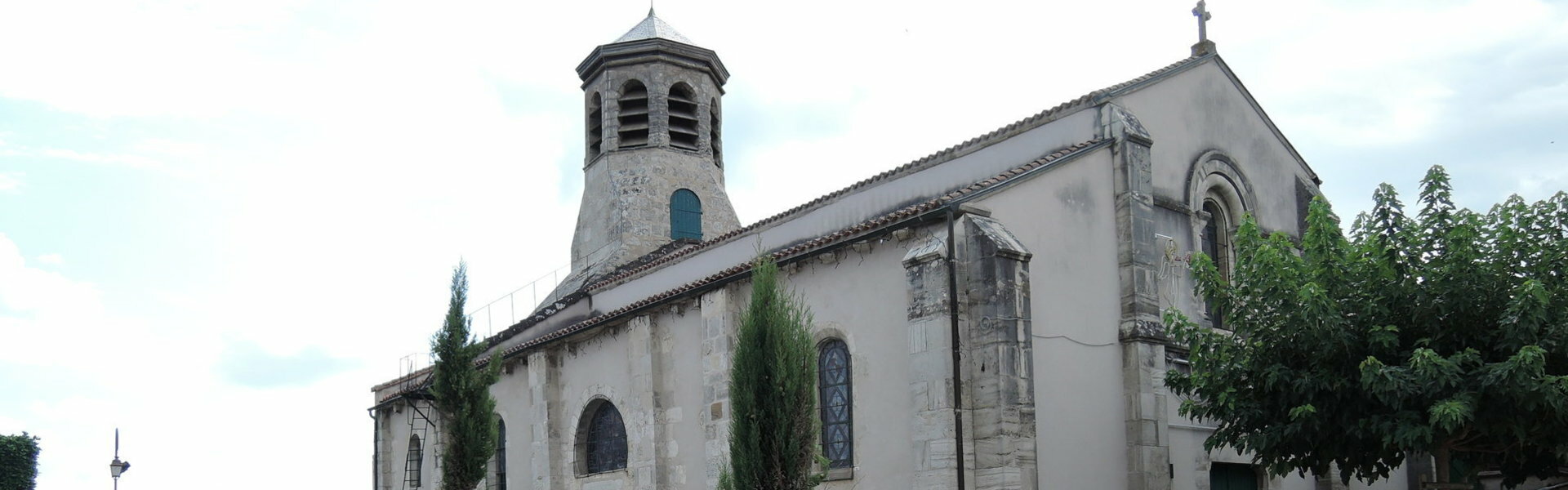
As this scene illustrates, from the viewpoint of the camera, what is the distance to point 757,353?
12219 mm

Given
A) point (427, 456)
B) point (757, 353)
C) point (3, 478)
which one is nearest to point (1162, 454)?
point (757, 353)

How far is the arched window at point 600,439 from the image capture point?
20.7 m

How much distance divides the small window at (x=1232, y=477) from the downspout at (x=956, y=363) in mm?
4415

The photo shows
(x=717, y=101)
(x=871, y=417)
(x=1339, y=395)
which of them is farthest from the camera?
(x=717, y=101)

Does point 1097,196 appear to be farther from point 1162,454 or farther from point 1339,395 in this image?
point 1339,395

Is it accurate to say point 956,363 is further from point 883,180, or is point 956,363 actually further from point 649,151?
point 649,151

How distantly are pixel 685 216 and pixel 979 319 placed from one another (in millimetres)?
16428

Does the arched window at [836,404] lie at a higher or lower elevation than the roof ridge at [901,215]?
lower

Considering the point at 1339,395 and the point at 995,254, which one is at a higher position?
the point at 995,254

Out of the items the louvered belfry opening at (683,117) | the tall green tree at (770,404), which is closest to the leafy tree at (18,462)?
the louvered belfry opening at (683,117)

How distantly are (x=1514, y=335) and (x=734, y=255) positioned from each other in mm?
12724

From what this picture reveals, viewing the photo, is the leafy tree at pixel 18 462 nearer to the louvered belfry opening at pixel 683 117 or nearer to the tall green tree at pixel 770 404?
the louvered belfry opening at pixel 683 117

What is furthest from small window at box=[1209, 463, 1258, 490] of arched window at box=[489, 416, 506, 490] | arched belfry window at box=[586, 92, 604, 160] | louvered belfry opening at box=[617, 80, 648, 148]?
arched belfry window at box=[586, 92, 604, 160]

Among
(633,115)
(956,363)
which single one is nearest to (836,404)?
(956,363)
